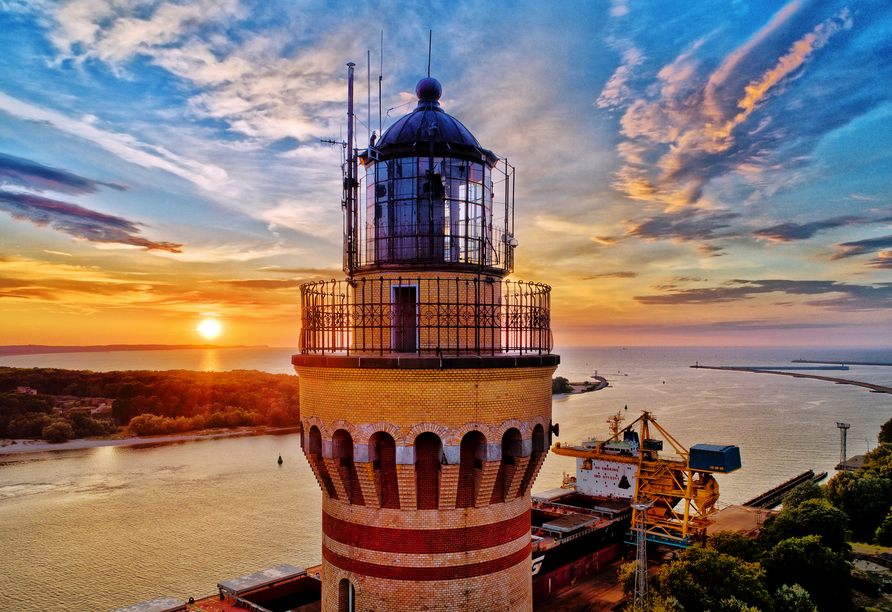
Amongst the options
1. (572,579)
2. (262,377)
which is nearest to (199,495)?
(572,579)

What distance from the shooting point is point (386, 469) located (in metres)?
9.29

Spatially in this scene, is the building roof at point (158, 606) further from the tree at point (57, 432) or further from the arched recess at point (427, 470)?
the tree at point (57, 432)

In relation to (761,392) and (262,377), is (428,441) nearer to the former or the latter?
(262,377)

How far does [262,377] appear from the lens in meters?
135

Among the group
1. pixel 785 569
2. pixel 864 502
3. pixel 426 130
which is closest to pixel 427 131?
pixel 426 130

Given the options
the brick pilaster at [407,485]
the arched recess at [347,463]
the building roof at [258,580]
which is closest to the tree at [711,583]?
the building roof at [258,580]

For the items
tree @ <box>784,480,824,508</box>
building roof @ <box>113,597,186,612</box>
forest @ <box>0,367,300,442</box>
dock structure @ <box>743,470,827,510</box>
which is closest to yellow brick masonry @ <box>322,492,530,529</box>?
building roof @ <box>113,597,186,612</box>

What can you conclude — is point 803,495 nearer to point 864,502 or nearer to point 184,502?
point 864,502

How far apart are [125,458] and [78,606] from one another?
4626 cm

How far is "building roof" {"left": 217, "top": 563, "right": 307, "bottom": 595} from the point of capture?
28441mm

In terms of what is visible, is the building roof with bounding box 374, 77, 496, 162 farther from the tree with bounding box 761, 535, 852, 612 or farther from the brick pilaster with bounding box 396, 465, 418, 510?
the tree with bounding box 761, 535, 852, 612

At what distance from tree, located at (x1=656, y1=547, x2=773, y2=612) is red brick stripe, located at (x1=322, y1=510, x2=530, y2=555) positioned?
717 inches

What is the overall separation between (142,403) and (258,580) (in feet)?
271

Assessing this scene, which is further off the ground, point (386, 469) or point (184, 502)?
point (386, 469)
